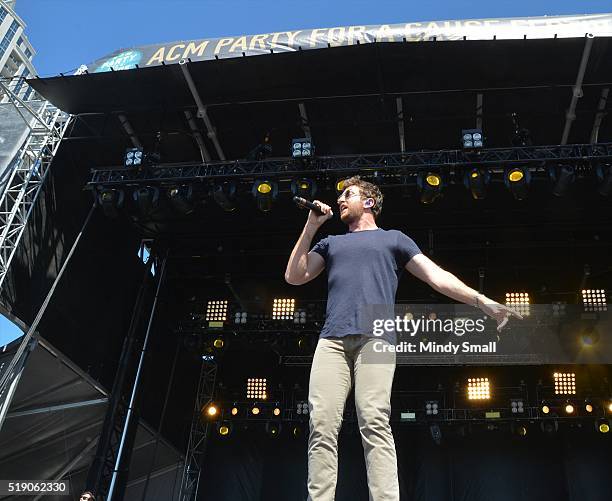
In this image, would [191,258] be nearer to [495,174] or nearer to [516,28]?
[495,174]

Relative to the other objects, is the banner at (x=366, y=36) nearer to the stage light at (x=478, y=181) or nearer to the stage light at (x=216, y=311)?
the stage light at (x=478, y=181)

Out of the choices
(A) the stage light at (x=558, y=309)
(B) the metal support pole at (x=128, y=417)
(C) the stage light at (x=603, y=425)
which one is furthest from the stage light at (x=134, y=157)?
(C) the stage light at (x=603, y=425)

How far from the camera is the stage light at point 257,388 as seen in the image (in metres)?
15.0

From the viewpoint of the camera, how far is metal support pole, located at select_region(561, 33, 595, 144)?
313 inches

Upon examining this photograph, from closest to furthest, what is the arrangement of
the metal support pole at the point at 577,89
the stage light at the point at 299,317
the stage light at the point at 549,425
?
1. the metal support pole at the point at 577,89
2. the stage light at the point at 299,317
3. the stage light at the point at 549,425

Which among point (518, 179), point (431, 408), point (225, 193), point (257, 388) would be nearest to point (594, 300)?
point (431, 408)

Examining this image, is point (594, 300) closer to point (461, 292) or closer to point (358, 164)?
point (358, 164)

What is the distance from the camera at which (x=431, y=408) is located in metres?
14.2

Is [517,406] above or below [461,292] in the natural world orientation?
above

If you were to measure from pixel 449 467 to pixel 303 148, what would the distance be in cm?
956

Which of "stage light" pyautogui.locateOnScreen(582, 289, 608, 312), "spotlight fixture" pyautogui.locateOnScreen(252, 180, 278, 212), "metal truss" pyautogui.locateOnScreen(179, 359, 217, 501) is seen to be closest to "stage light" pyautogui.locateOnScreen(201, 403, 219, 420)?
"metal truss" pyautogui.locateOnScreen(179, 359, 217, 501)

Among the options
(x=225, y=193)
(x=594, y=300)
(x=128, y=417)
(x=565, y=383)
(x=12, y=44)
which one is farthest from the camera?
(x=12, y=44)

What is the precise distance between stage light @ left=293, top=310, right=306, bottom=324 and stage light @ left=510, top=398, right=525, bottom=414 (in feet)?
17.0

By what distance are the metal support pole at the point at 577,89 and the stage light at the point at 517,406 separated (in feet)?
22.8
